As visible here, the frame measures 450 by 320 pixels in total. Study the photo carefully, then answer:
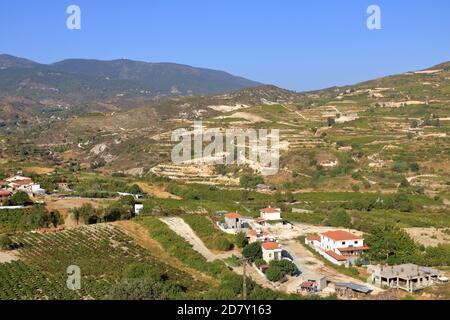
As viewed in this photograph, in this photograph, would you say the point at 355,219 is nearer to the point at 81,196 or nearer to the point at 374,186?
the point at 374,186

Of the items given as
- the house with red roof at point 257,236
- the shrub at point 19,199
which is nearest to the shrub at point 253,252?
the house with red roof at point 257,236

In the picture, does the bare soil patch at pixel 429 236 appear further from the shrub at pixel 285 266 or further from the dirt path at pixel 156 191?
the dirt path at pixel 156 191

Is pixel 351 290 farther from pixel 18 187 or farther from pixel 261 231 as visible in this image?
pixel 18 187

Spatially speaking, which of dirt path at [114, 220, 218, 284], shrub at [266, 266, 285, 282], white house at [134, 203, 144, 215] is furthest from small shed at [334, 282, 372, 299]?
white house at [134, 203, 144, 215]

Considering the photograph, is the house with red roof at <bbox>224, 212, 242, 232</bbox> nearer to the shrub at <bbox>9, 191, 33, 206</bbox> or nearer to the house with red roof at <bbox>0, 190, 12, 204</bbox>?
the shrub at <bbox>9, 191, 33, 206</bbox>

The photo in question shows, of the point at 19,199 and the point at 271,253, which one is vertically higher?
the point at 19,199

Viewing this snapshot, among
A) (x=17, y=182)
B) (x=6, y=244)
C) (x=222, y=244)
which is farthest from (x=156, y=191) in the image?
(x=6, y=244)
